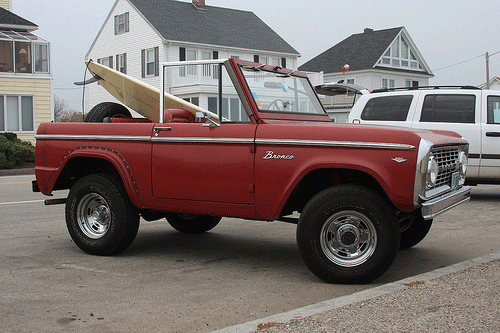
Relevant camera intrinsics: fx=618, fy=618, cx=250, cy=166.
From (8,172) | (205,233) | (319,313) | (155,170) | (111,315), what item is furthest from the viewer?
(8,172)

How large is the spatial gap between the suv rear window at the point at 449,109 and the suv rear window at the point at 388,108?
0.35 meters

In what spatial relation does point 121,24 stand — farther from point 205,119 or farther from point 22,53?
point 205,119

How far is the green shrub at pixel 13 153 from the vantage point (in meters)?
22.2

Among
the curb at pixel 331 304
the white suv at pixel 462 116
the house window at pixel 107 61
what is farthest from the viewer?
the house window at pixel 107 61

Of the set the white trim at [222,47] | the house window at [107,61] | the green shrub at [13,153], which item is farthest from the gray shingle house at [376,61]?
the green shrub at [13,153]

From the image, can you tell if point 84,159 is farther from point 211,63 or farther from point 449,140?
point 449,140

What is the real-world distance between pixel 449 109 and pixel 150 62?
103ft

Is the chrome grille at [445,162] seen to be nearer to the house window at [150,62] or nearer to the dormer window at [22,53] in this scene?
the dormer window at [22,53]

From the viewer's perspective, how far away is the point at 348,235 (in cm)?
528

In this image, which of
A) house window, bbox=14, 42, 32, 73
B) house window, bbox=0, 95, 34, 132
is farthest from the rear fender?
house window, bbox=14, 42, 32, 73

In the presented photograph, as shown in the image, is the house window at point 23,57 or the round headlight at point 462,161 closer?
the round headlight at point 462,161

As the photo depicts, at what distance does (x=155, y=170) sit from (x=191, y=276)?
45.8 inches

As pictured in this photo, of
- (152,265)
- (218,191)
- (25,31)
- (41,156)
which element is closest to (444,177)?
(218,191)

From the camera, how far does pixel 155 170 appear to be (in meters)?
6.23
